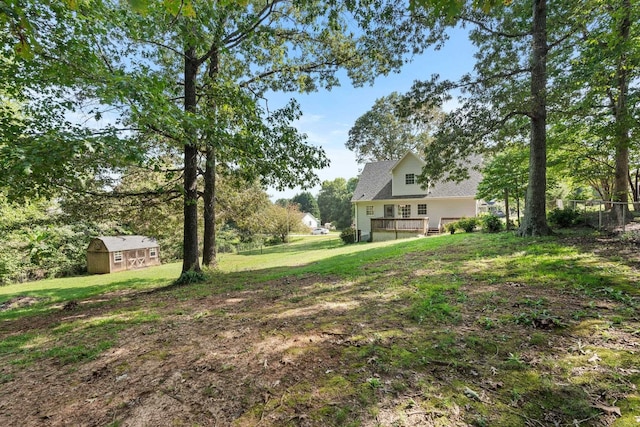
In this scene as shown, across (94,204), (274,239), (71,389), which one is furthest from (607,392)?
(274,239)

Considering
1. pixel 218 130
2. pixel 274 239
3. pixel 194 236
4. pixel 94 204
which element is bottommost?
pixel 274 239

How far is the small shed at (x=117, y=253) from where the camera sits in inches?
829

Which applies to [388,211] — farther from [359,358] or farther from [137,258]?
[137,258]

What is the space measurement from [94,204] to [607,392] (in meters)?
11.2

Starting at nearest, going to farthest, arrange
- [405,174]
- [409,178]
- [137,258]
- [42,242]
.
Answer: [42,242] → [409,178] → [405,174] → [137,258]

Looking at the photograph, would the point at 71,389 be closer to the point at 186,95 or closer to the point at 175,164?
the point at 186,95

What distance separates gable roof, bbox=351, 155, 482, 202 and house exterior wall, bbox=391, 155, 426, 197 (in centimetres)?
27

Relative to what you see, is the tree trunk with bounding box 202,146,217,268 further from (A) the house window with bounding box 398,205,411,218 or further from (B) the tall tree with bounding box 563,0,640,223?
(A) the house window with bounding box 398,205,411,218

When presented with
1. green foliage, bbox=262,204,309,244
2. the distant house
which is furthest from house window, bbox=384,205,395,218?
the distant house

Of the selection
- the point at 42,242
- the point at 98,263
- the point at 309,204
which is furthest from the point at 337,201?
the point at 42,242

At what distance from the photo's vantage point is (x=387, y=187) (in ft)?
74.2

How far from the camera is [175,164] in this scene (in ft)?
37.2

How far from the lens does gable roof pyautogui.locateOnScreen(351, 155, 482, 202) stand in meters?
19.6

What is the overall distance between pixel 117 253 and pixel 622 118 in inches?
1116
